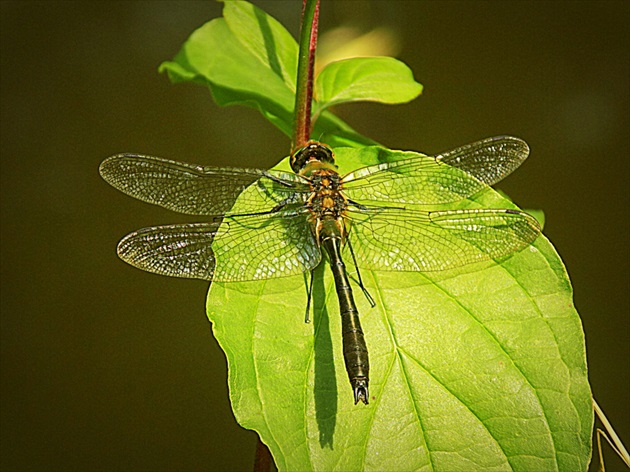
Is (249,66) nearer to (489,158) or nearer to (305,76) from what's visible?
(305,76)

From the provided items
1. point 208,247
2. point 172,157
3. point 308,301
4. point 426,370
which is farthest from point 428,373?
point 172,157

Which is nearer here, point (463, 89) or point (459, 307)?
point (459, 307)

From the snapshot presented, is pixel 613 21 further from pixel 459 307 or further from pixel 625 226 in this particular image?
pixel 459 307

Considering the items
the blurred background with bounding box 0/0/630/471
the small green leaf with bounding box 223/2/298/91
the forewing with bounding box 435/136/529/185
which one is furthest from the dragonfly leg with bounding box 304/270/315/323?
the blurred background with bounding box 0/0/630/471

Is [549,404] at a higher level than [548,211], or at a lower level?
lower

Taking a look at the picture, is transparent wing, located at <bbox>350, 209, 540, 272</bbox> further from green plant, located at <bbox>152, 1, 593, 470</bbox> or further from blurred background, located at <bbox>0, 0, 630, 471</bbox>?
blurred background, located at <bbox>0, 0, 630, 471</bbox>

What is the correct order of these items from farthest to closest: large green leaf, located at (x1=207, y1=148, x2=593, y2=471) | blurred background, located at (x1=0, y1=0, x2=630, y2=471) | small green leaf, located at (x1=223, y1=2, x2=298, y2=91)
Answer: blurred background, located at (x1=0, y1=0, x2=630, y2=471) → small green leaf, located at (x1=223, y1=2, x2=298, y2=91) → large green leaf, located at (x1=207, y1=148, x2=593, y2=471)

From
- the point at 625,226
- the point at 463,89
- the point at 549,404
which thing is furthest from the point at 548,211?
the point at 549,404
